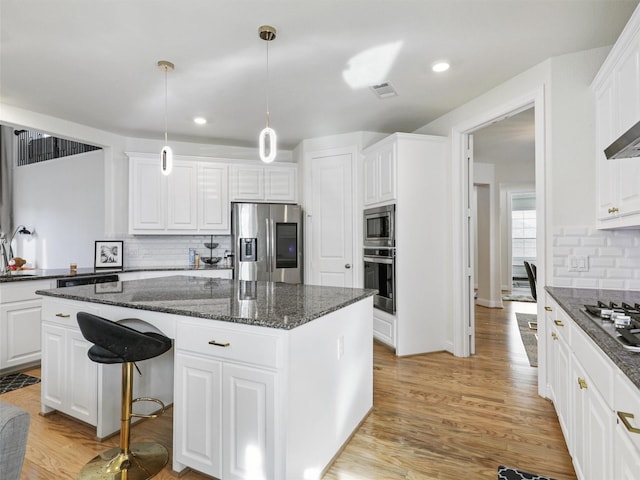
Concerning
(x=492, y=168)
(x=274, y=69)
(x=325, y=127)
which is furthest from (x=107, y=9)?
(x=492, y=168)

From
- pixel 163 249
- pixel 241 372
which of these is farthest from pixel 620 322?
pixel 163 249

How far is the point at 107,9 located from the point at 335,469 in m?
3.02

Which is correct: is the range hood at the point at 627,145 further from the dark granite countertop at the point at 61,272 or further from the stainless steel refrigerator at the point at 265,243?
the dark granite countertop at the point at 61,272

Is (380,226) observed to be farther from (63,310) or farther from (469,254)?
(63,310)

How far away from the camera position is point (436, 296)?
388cm

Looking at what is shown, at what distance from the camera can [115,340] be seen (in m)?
1.72

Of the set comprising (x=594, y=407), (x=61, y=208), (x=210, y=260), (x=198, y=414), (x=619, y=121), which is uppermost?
(x=619, y=121)

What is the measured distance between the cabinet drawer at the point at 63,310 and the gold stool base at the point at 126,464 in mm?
835

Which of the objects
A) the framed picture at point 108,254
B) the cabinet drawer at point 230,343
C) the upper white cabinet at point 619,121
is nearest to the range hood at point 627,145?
the upper white cabinet at point 619,121

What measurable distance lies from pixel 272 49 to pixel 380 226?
2.19m

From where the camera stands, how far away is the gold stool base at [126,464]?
182cm

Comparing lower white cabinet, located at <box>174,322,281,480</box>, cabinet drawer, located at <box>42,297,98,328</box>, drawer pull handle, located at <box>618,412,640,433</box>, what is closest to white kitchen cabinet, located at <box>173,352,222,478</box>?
lower white cabinet, located at <box>174,322,281,480</box>

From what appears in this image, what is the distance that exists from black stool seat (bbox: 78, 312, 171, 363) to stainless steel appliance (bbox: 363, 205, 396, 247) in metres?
2.65

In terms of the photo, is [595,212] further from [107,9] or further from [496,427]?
[107,9]
